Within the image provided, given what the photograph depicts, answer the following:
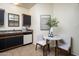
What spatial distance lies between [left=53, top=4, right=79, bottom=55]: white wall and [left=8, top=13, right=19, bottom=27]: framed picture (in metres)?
0.72

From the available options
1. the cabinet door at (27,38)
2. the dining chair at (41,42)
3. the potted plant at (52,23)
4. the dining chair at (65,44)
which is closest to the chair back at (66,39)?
the dining chair at (65,44)

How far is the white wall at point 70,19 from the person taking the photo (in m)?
1.73

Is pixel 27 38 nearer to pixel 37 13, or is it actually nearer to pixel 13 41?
pixel 13 41

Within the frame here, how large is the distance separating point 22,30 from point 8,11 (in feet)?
1.41

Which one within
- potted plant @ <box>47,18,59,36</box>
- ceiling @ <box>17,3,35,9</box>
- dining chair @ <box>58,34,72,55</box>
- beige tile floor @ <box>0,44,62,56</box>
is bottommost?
beige tile floor @ <box>0,44,62,56</box>

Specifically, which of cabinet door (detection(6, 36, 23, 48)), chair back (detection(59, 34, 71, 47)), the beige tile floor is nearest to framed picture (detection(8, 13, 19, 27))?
cabinet door (detection(6, 36, 23, 48))

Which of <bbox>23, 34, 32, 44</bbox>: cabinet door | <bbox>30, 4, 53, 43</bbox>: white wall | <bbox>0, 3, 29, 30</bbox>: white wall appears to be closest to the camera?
<bbox>0, 3, 29, 30</bbox>: white wall

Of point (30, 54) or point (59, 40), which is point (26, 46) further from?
point (59, 40)

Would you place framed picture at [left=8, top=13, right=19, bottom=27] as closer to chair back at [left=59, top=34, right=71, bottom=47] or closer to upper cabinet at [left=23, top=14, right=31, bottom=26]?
upper cabinet at [left=23, top=14, right=31, bottom=26]

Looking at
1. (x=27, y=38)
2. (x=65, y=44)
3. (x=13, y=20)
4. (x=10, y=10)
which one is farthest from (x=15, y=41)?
(x=65, y=44)

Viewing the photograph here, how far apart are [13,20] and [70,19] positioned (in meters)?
1.08

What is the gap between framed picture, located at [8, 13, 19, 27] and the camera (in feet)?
5.69

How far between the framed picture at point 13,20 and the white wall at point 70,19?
72 cm

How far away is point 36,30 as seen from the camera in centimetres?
184
